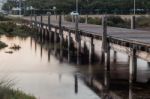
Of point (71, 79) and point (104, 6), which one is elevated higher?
point (104, 6)

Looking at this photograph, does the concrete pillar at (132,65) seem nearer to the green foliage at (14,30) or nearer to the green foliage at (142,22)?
the green foliage at (14,30)

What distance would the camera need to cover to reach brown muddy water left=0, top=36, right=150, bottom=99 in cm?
2520

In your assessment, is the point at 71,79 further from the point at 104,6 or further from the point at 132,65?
the point at 104,6

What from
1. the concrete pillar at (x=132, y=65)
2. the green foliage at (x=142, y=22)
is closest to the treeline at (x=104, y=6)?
the green foliage at (x=142, y=22)

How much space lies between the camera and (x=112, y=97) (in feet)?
80.1

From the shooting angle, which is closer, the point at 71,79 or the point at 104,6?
the point at 71,79

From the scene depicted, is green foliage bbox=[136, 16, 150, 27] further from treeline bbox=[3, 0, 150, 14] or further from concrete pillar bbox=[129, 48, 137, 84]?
concrete pillar bbox=[129, 48, 137, 84]

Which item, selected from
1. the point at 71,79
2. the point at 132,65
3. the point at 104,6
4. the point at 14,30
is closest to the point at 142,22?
the point at 14,30

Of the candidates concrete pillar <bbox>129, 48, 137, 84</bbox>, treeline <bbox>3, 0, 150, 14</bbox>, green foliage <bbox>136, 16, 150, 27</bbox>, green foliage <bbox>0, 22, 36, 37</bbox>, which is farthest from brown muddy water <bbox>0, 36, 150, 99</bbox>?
treeline <bbox>3, 0, 150, 14</bbox>

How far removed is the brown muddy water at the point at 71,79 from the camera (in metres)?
25.2

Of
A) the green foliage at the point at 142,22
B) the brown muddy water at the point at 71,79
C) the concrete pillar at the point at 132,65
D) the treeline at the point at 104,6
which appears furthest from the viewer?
the treeline at the point at 104,6

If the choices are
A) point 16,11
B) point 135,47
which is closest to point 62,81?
point 135,47

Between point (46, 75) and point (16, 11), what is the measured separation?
122 meters

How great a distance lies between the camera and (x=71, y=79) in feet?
97.3
